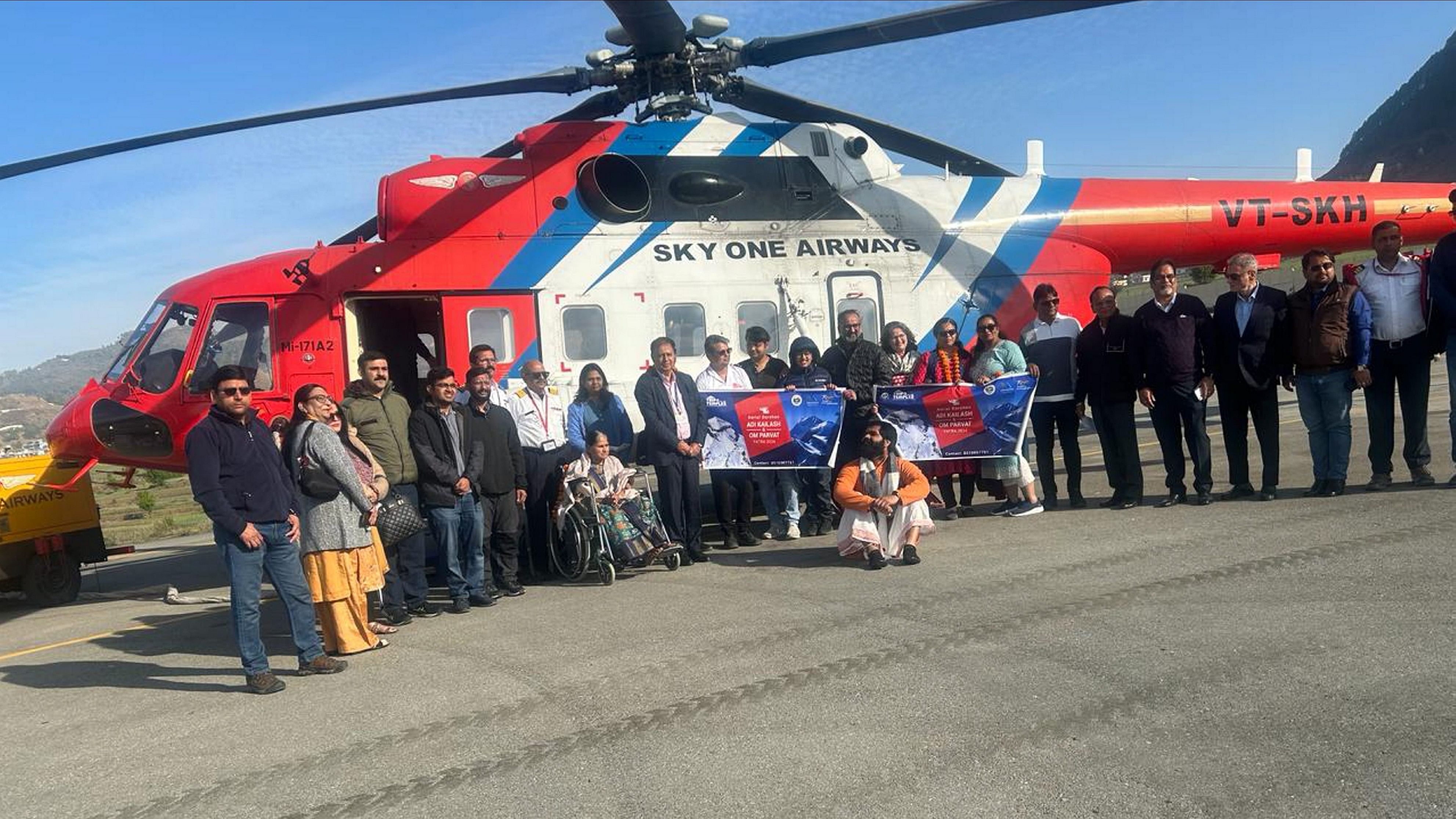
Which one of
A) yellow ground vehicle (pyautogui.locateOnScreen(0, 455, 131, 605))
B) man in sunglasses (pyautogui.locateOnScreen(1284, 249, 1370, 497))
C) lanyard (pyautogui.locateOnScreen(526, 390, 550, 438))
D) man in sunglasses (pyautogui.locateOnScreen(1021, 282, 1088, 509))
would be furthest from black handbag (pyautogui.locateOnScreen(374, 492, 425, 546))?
man in sunglasses (pyautogui.locateOnScreen(1284, 249, 1370, 497))

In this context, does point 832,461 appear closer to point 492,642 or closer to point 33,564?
point 492,642

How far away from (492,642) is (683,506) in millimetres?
2609

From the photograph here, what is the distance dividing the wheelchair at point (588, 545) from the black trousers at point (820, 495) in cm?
169

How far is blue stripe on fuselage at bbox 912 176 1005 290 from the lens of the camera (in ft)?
34.7

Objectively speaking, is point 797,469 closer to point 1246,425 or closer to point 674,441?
point 674,441

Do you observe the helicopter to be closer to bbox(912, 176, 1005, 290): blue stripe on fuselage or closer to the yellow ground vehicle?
bbox(912, 176, 1005, 290): blue stripe on fuselage

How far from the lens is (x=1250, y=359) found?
8469 mm

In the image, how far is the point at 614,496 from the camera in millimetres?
8023

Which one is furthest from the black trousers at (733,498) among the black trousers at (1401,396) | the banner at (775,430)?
the black trousers at (1401,396)

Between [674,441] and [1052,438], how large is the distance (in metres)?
3.79

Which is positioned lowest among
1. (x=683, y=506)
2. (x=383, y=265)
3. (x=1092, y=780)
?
(x=1092, y=780)

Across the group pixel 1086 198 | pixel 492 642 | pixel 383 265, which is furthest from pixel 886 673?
pixel 1086 198

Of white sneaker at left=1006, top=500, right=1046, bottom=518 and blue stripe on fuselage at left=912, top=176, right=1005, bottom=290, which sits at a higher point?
blue stripe on fuselage at left=912, top=176, right=1005, bottom=290

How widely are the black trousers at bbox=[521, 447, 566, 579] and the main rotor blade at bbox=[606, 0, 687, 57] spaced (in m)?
3.61
